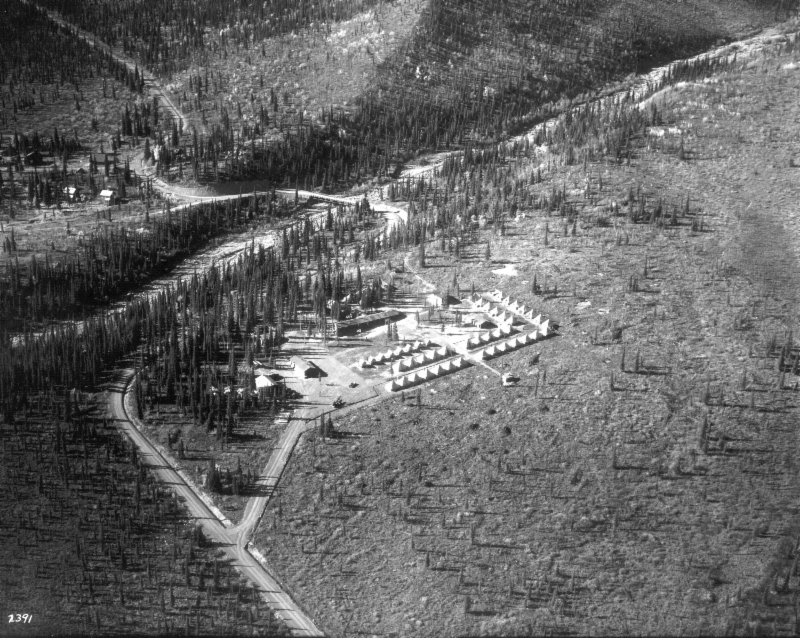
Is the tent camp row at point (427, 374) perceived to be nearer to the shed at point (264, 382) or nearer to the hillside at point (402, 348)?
the hillside at point (402, 348)

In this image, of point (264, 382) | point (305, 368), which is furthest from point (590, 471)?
point (264, 382)

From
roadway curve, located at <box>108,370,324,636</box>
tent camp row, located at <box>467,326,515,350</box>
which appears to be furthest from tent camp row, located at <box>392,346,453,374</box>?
roadway curve, located at <box>108,370,324,636</box>

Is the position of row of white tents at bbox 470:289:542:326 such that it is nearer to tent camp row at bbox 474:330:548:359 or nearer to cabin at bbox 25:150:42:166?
tent camp row at bbox 474:330:548:359

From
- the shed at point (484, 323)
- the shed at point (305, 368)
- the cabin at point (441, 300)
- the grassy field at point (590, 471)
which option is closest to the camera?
the grassy field at point (590, 471)

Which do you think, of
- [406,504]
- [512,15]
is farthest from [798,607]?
[512,15]

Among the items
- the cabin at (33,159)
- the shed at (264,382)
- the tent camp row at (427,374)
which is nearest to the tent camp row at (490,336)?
the tent camp row at (427,374)

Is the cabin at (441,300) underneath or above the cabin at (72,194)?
underneath
